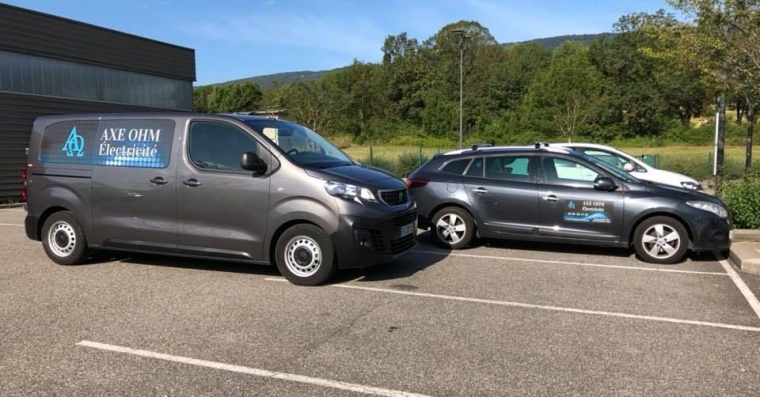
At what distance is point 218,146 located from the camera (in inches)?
269

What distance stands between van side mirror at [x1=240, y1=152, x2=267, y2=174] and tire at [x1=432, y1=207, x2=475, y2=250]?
135 inches

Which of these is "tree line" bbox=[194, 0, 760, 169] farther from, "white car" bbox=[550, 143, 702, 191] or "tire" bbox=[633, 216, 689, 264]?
"tire" bbox=[633, 216, 689, 264]

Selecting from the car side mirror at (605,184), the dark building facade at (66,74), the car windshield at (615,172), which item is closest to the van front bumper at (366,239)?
the car side mirror at (605,184)

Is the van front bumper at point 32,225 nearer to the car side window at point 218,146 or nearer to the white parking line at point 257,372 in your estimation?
the car side window at point 218,146

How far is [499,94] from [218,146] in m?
67.2

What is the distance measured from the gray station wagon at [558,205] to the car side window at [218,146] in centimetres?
338

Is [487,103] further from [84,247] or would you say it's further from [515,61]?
[84,247]

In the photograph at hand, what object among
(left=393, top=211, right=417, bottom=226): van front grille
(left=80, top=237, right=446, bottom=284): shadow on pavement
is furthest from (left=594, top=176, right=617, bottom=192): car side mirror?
(left=393, top=211, right=417, bottom=226): van front grille

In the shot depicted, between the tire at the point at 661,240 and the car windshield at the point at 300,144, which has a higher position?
the car windshield at the point at 300,144

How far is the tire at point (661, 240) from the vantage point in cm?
788

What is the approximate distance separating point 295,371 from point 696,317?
380cm

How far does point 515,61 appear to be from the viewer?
2997 inches

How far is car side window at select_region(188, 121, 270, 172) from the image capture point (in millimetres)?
6734

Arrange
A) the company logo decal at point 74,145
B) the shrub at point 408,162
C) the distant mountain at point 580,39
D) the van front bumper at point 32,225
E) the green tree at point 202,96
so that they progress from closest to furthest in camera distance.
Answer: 1. the company logo decal at point 74,145
2. the van front bumper at point 32,225
3. the shrub at point 408,162
4. the distant mountain at point 580,39
5. the green tree at point 202,96
